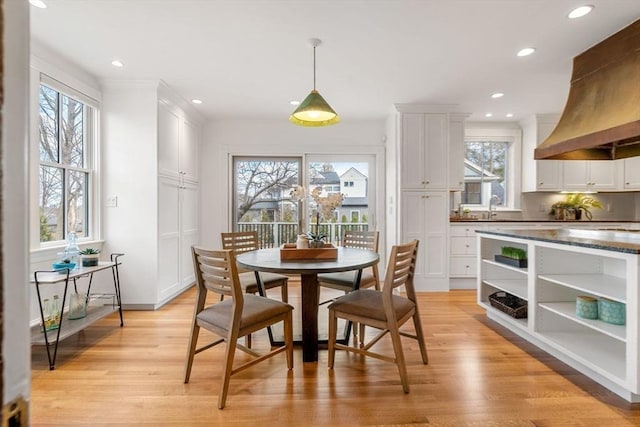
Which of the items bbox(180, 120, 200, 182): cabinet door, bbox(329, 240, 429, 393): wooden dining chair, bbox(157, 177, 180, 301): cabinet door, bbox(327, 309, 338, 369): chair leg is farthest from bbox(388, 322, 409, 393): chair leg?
bbox(180, 120, 200, 182): cabinet door

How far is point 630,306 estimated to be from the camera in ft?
5.79

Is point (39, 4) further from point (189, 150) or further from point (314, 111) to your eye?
point (189, 150)

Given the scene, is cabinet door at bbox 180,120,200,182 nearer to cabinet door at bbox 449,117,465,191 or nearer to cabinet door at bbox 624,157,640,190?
cabinet door at bbox 449,117,465,191

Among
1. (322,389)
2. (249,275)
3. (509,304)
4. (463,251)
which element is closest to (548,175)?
(463,251)

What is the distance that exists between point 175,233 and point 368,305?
278cm

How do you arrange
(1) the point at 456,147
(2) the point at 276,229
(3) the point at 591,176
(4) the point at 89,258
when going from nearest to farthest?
1. (4) the point at 89,258
2. (1) the point at 456,147
3. (3) the point at 591,176
4. (2) the point at 276,229

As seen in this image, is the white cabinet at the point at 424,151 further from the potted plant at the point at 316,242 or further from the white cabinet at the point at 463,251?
the potted plant at the point at 316,242

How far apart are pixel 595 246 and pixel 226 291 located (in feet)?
7.36

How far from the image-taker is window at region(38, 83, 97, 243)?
277cm

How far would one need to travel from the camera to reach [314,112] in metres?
2.53

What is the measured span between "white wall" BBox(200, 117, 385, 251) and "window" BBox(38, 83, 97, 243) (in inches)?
65.7

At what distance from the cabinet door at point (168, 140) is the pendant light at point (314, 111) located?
5.58ft

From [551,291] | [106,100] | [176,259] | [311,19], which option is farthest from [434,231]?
[106,100]

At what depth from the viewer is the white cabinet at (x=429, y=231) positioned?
13.8 ft
